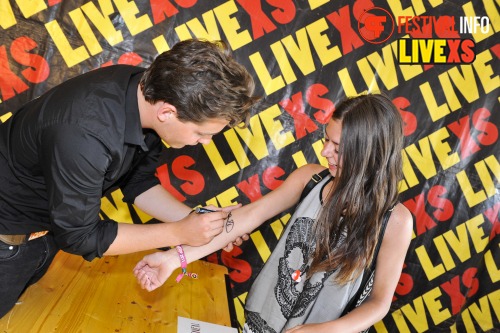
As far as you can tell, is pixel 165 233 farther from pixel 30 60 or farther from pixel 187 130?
pixel 30 60

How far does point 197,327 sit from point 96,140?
0.79 m

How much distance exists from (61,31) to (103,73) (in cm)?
144

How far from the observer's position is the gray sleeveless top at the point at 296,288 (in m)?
1.83

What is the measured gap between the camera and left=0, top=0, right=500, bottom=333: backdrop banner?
9.59 feet

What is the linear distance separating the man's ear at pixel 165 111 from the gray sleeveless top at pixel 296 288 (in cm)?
65

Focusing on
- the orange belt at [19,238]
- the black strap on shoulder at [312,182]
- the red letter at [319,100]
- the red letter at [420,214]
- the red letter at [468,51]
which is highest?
the orange belt at [19,238]

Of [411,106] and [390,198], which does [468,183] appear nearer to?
[411,106]

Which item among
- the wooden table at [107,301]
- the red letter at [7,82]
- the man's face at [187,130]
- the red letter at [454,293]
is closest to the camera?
the man's face at [187,130]

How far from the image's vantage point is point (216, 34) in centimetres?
294

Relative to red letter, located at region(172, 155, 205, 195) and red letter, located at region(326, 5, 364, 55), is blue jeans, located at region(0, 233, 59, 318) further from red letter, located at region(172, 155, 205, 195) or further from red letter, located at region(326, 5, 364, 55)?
red letter, located at region(326, 5, 364, 55)

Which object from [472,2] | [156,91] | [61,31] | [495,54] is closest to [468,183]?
[495,54]

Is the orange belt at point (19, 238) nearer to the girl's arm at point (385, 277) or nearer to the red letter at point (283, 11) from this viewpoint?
the girl's arm at point (385, 277)

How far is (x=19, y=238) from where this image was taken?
5.59 ft

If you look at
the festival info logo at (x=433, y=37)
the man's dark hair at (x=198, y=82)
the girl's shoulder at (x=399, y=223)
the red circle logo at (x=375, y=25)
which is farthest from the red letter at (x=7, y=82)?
the girl's shoulder at (x=399, y=223)
